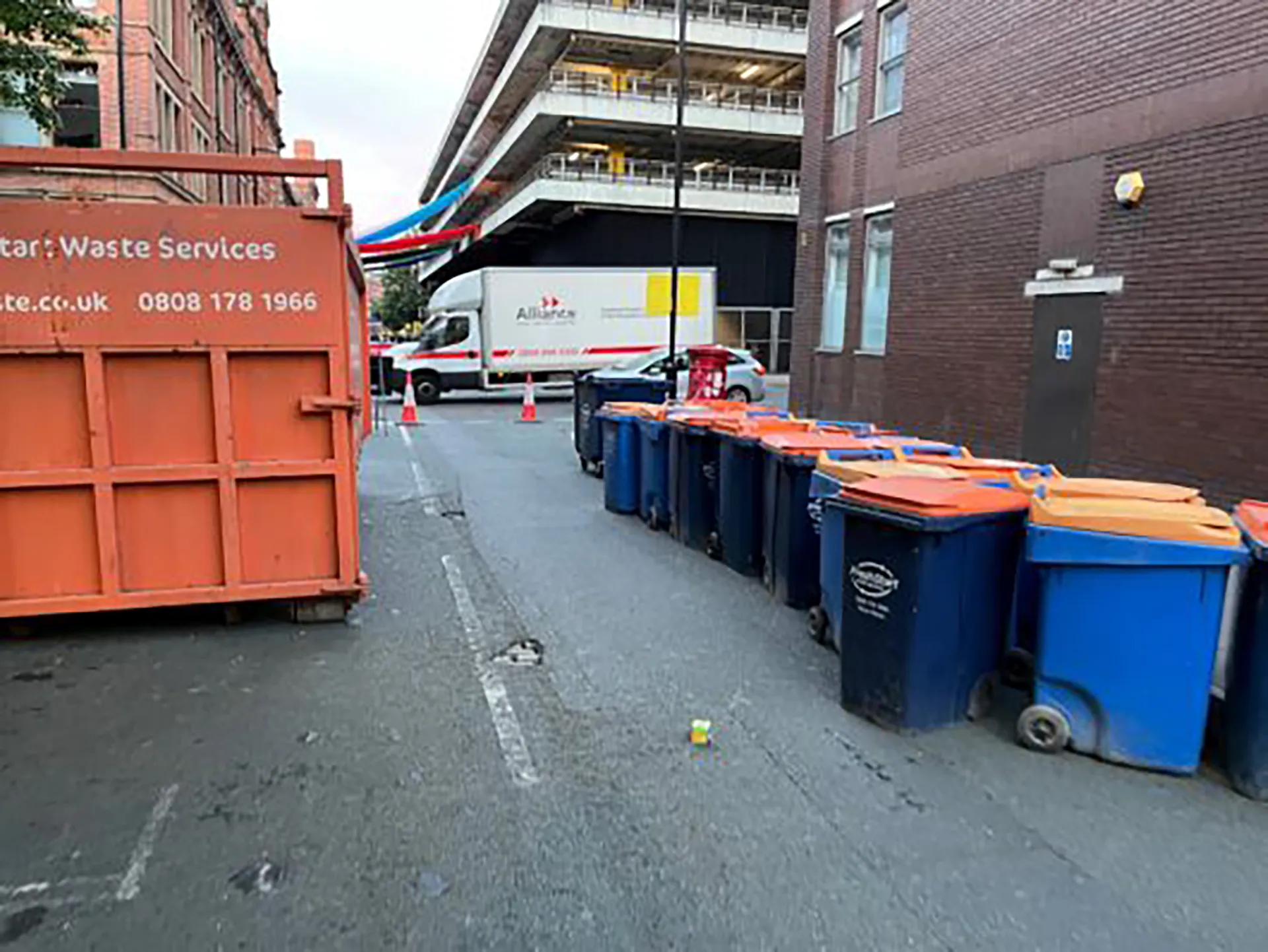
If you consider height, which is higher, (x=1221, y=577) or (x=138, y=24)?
(x=138, y=24)

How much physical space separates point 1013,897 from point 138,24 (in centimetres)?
2731

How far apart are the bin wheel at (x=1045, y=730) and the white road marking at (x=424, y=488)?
644 centimetres

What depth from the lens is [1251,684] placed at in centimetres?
356

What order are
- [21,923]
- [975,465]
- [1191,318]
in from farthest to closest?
[1191,318] < [975,465] < [21,923]

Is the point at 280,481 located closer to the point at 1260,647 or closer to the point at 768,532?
the point at 768,532

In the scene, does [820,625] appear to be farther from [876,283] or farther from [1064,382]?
[876,283]

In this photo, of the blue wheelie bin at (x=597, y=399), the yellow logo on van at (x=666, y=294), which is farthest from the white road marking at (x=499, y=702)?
the yellow logo on van at (x=666, y=294)

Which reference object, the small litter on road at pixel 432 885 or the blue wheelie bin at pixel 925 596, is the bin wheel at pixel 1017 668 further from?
the small litter on road at pixel 432 885

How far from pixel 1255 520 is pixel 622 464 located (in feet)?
19.3

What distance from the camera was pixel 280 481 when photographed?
5.42 meters

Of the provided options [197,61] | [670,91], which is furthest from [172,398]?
[670,91]

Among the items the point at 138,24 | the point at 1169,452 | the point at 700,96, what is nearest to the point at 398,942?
the point at 1169,452

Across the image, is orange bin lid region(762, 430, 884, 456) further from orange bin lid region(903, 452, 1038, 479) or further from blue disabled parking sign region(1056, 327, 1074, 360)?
blue disabled parking sign region(1056, 327, 1074, 360)

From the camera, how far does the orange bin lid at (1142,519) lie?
363cm
